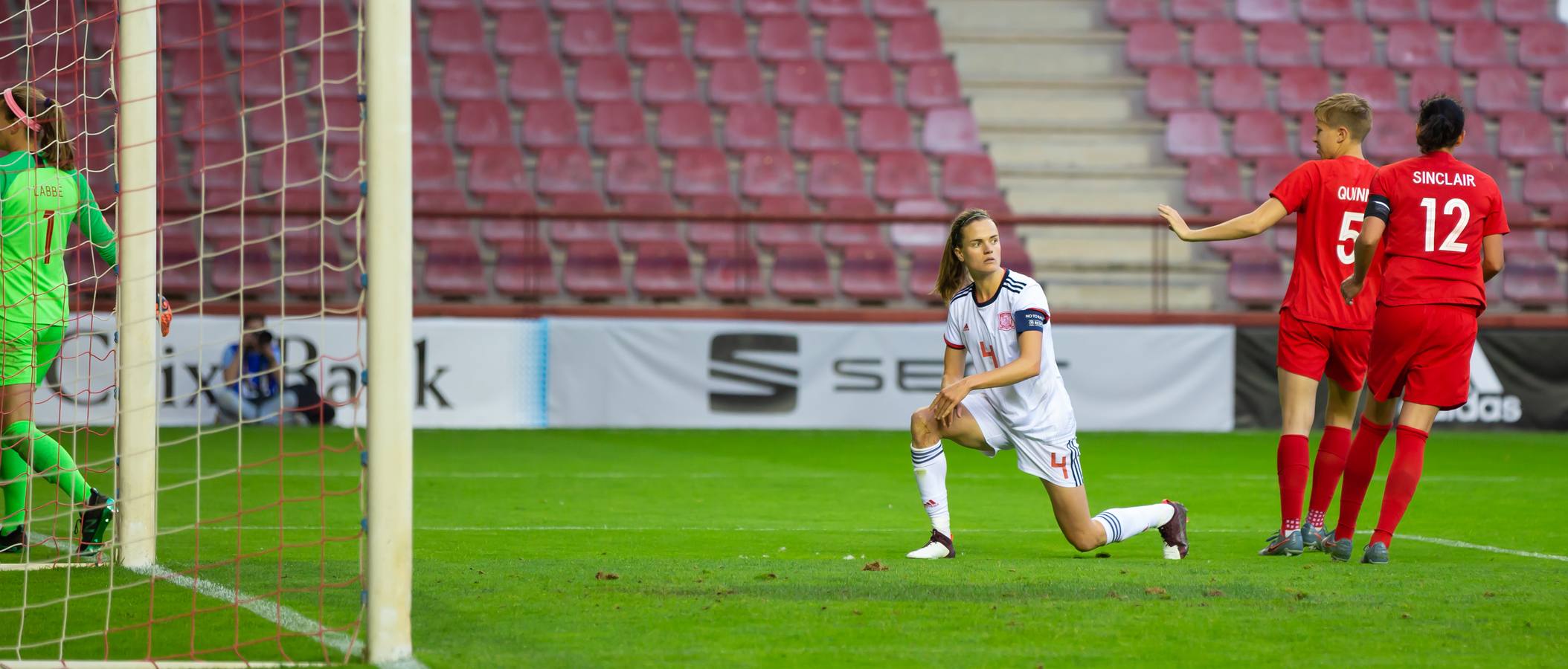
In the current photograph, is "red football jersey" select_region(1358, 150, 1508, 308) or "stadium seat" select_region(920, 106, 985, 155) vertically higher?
"stadium seat" select_region(920, 106, 985, 155)

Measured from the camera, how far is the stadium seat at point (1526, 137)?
643 inches

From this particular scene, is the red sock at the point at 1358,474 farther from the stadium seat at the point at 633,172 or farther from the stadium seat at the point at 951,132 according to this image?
the stadium seat at the point at 951,132

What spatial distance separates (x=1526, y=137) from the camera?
16453mm

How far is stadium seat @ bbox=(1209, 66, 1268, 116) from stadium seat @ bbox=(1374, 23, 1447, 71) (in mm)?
1622

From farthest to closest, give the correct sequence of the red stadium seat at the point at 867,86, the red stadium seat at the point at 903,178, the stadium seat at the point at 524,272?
the red stadium seat at the point at 867,86, the red stadium seat at the point at 903,178, the stadium seat at the point at 524,272

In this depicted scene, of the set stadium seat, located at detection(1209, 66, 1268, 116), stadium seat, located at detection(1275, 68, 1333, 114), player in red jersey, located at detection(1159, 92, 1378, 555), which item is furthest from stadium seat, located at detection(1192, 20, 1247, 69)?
player in red jersey, located at detection(1159, 92, 1378, 555)

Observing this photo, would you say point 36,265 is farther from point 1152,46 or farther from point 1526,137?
point 1526,137

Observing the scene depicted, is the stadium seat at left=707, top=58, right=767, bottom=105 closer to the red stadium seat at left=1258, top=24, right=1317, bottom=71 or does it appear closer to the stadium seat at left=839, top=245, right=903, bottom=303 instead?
the stadium seat at left=839, top=245, right=903, bottom=303

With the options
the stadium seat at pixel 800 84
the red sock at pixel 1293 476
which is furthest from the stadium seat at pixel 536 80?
the red sock at pixel 1293 476

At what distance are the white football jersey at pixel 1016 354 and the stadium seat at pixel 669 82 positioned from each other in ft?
34.6

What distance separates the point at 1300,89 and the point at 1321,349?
11780 millimetres

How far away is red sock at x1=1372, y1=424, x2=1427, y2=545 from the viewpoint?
221 inches

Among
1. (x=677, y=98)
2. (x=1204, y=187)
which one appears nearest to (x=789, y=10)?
(x=677, y=98)

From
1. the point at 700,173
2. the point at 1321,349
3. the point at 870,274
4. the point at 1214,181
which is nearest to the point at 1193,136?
the point at 1214,181
